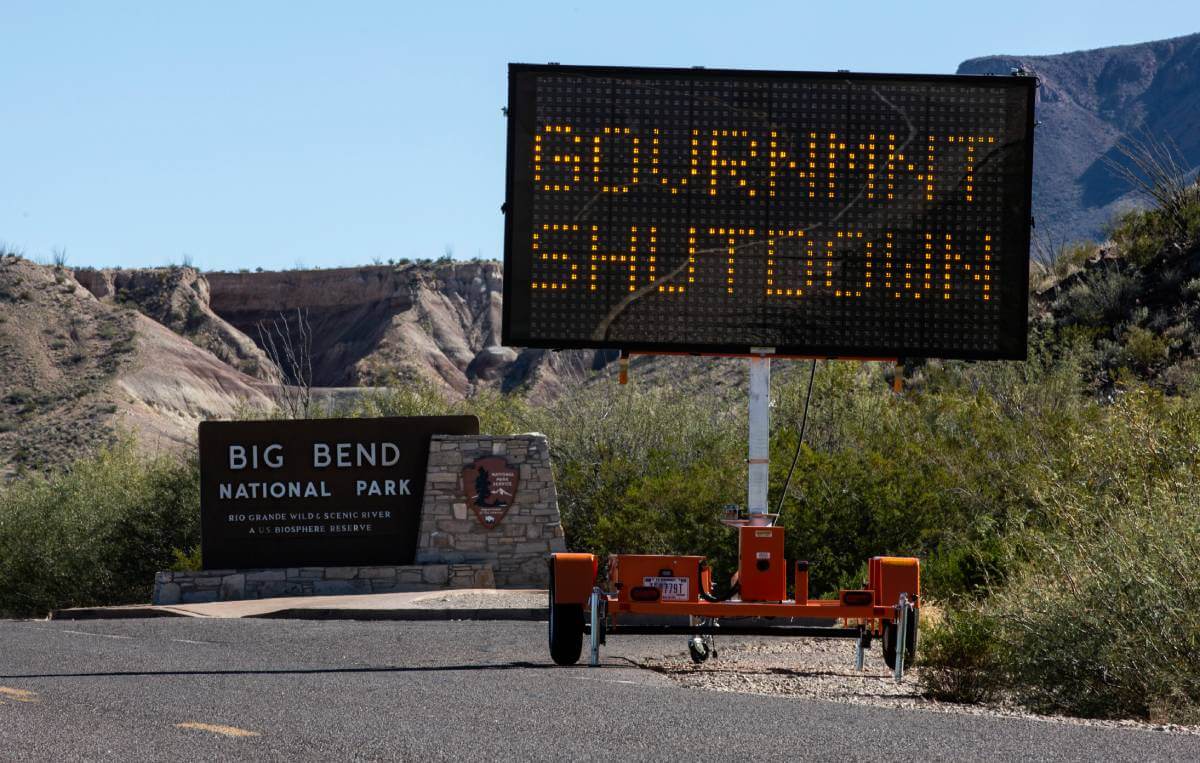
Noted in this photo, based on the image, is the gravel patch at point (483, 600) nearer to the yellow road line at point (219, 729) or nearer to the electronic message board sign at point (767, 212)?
the electronic message board sign at point (767, 212)

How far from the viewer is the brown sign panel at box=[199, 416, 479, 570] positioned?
2580 centimetres

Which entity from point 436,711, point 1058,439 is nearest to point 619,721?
point 436,711

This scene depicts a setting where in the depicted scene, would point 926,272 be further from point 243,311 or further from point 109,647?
point 243,311

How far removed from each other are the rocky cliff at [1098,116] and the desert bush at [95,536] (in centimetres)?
8455

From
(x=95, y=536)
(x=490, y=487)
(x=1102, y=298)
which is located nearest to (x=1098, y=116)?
(x=1102, y=298)

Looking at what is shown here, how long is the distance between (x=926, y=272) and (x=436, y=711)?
20.7 ft

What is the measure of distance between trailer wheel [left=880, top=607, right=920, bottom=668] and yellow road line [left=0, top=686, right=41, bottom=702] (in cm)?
654

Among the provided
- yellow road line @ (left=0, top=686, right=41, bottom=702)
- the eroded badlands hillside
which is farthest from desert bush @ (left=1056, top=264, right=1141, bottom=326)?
the eroded badlands hillside

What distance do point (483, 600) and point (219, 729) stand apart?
13.5 metres

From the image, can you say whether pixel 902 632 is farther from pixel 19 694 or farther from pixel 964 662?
pixel 19 694

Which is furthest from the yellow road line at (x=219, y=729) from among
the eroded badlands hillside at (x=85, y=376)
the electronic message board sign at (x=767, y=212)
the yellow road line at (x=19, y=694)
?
the eroded badlands hillside at (x=85, y=376)

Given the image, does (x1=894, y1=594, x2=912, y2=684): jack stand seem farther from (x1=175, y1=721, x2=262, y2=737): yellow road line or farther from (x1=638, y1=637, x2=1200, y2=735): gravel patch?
(x1=175, y1=721, x2=262, y2=737): yellow road line

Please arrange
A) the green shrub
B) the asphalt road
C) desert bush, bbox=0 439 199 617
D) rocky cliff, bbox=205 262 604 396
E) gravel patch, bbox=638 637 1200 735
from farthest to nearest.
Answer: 1. rocky cliff, bbox=205 262 604 396
2. desert bush, bbox=0 439 199 617
3. the green shrub
4. gravel patch, bbox=638 637 1200 735
5. the asphalt road

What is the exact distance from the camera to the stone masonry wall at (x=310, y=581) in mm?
25188
